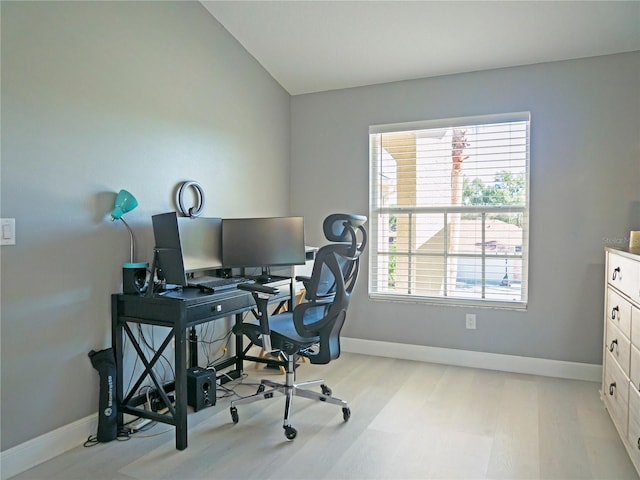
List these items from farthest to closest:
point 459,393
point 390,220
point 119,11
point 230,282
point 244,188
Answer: point 390,220 → point 244,188 → point 459,393 → point 230,282 → point 119,11

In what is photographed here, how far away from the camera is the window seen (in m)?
3.55

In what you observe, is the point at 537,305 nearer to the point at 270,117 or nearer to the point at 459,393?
the point at 459,393

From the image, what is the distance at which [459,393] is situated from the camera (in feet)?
10.2

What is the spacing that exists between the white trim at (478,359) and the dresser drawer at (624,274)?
33.2 inches

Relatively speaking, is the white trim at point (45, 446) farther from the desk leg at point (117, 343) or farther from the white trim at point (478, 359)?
the white trim at point (478, 359)

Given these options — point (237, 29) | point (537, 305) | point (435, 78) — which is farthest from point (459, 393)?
point (237, 29)

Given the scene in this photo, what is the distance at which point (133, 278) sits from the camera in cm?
256

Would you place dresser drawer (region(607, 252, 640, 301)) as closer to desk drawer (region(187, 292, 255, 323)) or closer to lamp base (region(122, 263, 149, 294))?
desk drawer (region(187, 292, 255, 323))

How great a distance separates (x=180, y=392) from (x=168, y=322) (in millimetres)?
369

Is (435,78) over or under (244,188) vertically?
over

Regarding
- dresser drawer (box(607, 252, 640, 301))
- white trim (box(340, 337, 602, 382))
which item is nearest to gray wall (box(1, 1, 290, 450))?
white trim (box(340, 337, 602, 382))

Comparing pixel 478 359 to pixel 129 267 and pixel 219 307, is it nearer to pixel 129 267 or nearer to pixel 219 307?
pixel 219 307

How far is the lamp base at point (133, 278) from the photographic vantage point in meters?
2.56

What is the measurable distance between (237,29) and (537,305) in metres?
3.09
